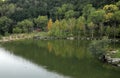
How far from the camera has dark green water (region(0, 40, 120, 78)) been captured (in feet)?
108

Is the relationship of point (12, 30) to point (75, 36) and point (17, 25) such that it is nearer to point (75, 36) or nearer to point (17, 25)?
point (17, 25)

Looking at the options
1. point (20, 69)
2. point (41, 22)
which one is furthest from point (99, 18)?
point (20, 69)

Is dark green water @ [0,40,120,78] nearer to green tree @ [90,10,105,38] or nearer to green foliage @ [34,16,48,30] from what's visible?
green tree @ [90,10,105,38]

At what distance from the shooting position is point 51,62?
129ft

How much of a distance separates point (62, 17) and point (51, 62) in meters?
39.1

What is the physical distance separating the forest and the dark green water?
7.47m

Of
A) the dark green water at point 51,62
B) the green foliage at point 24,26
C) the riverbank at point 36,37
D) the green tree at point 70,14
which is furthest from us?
the green foliage at point 24,26

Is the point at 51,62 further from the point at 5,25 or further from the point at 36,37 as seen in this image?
the point at 5,25

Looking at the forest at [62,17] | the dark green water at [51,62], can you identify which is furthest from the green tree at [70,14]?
the dark green water at [51,62]

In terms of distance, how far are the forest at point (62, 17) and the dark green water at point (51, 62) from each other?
7469 mm

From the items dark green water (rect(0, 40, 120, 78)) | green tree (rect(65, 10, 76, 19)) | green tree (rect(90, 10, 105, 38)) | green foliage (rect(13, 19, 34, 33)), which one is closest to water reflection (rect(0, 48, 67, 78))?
dark green water (rect(0, 40, 120, 78))

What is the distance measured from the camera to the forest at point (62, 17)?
59375 mm

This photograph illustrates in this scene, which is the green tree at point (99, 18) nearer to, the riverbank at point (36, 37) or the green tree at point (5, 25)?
the riverbank at point (36, 37)

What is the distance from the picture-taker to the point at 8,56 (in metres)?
45.6
